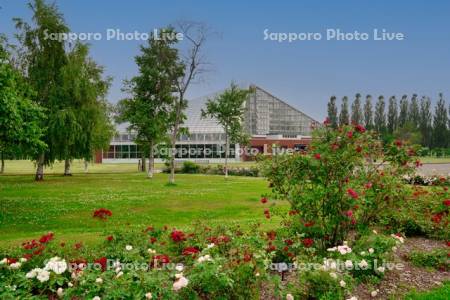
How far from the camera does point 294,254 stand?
6.31 m

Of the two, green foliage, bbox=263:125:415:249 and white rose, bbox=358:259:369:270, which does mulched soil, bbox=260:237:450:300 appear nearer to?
white rose, bbox=358:259:369:270

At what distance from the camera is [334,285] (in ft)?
16.3

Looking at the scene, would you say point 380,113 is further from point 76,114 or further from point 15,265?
point 15,265

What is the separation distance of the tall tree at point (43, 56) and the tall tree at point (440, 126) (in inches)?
3118

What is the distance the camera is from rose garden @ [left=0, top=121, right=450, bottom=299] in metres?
4.74

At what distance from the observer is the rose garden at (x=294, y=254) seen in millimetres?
4738

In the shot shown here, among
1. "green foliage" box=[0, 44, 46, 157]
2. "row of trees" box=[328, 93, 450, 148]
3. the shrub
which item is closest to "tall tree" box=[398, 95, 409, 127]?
"row of trees" box=[328, 93, 450, 148]

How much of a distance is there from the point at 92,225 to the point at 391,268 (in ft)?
29.3

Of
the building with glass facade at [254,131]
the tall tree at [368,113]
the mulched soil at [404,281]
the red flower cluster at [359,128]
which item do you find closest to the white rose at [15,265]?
the mulched soil at [404,281]

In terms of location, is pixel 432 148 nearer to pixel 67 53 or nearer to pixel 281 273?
pixel 67 53

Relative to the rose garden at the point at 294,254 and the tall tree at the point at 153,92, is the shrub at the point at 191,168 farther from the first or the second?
the rose garden at the point at 294,254

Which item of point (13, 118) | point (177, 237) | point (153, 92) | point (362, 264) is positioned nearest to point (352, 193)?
point (362, 264)

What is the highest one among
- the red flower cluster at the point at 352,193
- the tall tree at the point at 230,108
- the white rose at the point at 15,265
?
the tall tree at the point at 230,108

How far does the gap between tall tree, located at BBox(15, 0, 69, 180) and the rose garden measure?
24.8 metres
